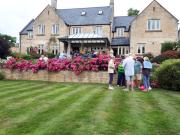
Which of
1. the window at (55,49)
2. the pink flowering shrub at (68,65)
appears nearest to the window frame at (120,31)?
the window at (55,49)

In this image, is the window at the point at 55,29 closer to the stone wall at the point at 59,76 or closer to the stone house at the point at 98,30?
the stone house at the point at 98,30

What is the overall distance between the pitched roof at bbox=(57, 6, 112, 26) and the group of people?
94.8 feet

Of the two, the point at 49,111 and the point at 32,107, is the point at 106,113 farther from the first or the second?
the point at 32,107

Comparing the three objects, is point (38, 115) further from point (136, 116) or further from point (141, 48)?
point (141, 48)

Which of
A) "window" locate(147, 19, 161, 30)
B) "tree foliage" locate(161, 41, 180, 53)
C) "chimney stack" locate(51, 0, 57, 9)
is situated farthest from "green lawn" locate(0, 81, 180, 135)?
"chimney stack" locate(51, 0, 57, 9)

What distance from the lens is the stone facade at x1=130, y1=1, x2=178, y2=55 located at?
1660 inches

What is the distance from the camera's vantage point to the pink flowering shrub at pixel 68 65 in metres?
21.4

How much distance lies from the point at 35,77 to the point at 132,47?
76.3 feet

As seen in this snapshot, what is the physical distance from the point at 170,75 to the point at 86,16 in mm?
33517

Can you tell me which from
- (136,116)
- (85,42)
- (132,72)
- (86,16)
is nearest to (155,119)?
(136,116)

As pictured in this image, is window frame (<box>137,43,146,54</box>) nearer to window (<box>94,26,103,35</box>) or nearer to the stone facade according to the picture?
A: the stone facade

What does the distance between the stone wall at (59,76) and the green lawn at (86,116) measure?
7749 millimetres

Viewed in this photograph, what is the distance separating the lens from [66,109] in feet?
34.1

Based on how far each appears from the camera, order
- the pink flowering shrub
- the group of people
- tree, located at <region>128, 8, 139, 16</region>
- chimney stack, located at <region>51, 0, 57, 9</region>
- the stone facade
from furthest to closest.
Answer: tree, located at <region>128, 8, 139, 16</region>, chimney stack, located at <region>51, 0, 57, 9</region>, the stone facade, the pink flowering shrub, the group of people
